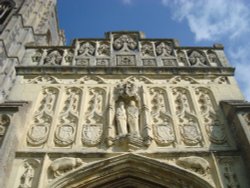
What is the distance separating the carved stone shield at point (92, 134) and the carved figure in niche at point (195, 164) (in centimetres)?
156

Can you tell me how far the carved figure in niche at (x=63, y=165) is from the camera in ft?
18.1

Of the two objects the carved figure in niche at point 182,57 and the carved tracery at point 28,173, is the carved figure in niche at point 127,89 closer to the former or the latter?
the carved figure in niche at point 182,57

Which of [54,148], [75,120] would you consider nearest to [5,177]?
[54,148]

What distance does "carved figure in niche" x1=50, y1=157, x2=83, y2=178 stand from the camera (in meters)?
5.51

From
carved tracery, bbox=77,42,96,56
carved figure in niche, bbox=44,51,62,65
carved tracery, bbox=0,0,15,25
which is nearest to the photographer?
carved figure in niche, bbox=44,51,62,65

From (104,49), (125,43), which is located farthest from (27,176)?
(125,43)

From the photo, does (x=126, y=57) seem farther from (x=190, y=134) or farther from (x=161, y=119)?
(x=190, y=134)

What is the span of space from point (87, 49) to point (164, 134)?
374 cm

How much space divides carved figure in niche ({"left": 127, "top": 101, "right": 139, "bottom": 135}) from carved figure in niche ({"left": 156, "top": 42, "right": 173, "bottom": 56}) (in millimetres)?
2352

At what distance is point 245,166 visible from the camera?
555 centimetres

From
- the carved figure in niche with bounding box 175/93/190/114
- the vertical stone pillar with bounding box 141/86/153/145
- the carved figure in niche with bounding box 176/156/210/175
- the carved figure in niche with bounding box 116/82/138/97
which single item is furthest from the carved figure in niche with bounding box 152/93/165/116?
the carved figure in niche with bounding box 176/156/210/175

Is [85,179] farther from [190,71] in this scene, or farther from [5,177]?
[190,71]

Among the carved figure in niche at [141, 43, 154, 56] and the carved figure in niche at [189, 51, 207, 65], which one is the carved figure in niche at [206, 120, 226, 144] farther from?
the carved figure in niche at [141, 43, 154, 56]

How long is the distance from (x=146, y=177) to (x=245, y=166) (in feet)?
5.60
